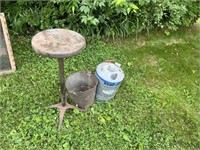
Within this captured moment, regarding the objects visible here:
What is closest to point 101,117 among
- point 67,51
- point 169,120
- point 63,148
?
point 63,148

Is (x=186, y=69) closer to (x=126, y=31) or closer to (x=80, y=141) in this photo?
(x=126, y=31)

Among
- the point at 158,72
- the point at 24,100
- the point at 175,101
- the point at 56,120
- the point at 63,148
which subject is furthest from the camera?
the point at 158,72

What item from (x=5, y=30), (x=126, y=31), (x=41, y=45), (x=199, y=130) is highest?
(x=41, y=45)

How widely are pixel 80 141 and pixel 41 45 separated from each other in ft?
3.27

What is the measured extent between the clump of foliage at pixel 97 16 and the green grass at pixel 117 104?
21 centimetres

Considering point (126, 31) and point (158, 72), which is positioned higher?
point (126, 31)

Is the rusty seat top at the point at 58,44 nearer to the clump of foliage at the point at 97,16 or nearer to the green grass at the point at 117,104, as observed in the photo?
the green grass at the point at 117,104

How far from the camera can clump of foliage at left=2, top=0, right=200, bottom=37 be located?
343 centimetres

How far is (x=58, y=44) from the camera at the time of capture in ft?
7.12

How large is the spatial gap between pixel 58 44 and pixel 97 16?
4.78ft

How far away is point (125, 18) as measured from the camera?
362 cm

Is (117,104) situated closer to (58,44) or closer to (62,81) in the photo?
(62,81)

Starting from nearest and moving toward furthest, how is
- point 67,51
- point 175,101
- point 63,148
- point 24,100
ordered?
point 67,51, point 63,148, point 24,100, point 175,101

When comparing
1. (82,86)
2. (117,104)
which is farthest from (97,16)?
(117,104)
